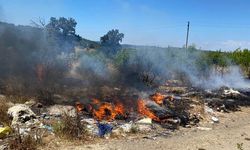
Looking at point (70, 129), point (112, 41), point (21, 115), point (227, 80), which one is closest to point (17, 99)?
point (21, 115)

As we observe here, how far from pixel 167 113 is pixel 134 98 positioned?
2006 millimetres

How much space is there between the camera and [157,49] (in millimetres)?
24328

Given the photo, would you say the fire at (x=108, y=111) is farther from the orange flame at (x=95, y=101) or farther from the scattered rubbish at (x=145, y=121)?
the scattered rubbish at (x=145, y=121)

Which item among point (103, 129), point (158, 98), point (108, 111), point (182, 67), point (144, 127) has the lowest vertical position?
point (144, 127)

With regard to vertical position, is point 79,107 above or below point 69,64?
below

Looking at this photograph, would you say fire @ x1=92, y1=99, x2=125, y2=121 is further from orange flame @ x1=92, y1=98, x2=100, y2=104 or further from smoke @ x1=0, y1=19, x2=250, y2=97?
smoke @ x1=0, y1=19, x2=250, y2=97

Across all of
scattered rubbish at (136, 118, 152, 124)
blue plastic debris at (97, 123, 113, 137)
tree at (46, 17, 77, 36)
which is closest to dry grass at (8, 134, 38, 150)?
blue plastic debris at (97, 123, 113, 137)

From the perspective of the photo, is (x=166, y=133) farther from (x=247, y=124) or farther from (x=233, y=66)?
(x=233, y=66)

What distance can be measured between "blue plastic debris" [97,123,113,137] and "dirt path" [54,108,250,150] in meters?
0.46

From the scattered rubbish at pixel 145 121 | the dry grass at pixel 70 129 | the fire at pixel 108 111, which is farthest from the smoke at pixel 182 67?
the dry grass at pixel 70 129

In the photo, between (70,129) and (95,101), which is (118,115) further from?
(70,129)

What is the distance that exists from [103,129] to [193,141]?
2.84 meters

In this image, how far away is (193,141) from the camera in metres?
10.5

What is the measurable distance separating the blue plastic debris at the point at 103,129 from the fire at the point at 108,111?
43.6 inches
